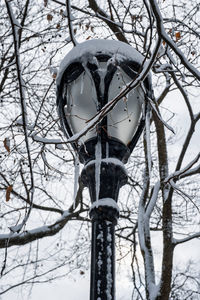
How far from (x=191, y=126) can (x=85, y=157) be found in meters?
3.91

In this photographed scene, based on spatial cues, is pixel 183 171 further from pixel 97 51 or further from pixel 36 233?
pixel 36 233

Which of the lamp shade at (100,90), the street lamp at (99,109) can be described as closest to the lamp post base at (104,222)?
the street lamp at (99,109)

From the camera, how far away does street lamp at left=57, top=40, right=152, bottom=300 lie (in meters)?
1.82

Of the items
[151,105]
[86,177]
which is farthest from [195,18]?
[86,177]

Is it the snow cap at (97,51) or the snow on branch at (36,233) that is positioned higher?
the snow on branch at (36,233)

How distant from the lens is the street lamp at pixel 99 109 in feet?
5.98

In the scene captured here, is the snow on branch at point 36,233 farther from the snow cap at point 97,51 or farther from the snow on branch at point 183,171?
the snow cap at point 97,51

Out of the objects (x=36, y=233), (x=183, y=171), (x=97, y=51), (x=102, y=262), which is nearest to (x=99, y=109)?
(x=97, y=51)

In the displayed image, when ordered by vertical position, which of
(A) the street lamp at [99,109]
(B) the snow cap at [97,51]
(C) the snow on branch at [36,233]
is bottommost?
(A) the street lamp at [99,109]

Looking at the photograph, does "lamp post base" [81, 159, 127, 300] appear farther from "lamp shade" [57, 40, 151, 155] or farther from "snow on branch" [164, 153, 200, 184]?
"snow on branch" [164, 153, 200, 184]

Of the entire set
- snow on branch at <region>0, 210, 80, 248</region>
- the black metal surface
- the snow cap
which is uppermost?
snow on branch at <region>0, 210, 80, 248</region>

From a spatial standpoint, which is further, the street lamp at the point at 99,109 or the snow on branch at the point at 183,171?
the snow on branch at the point at 183,171

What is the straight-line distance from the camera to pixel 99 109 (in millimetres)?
1870

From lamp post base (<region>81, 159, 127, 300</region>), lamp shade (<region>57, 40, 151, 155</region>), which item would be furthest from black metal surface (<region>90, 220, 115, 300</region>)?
lamp shade (<region>57, 40, 151, 155</region>)
